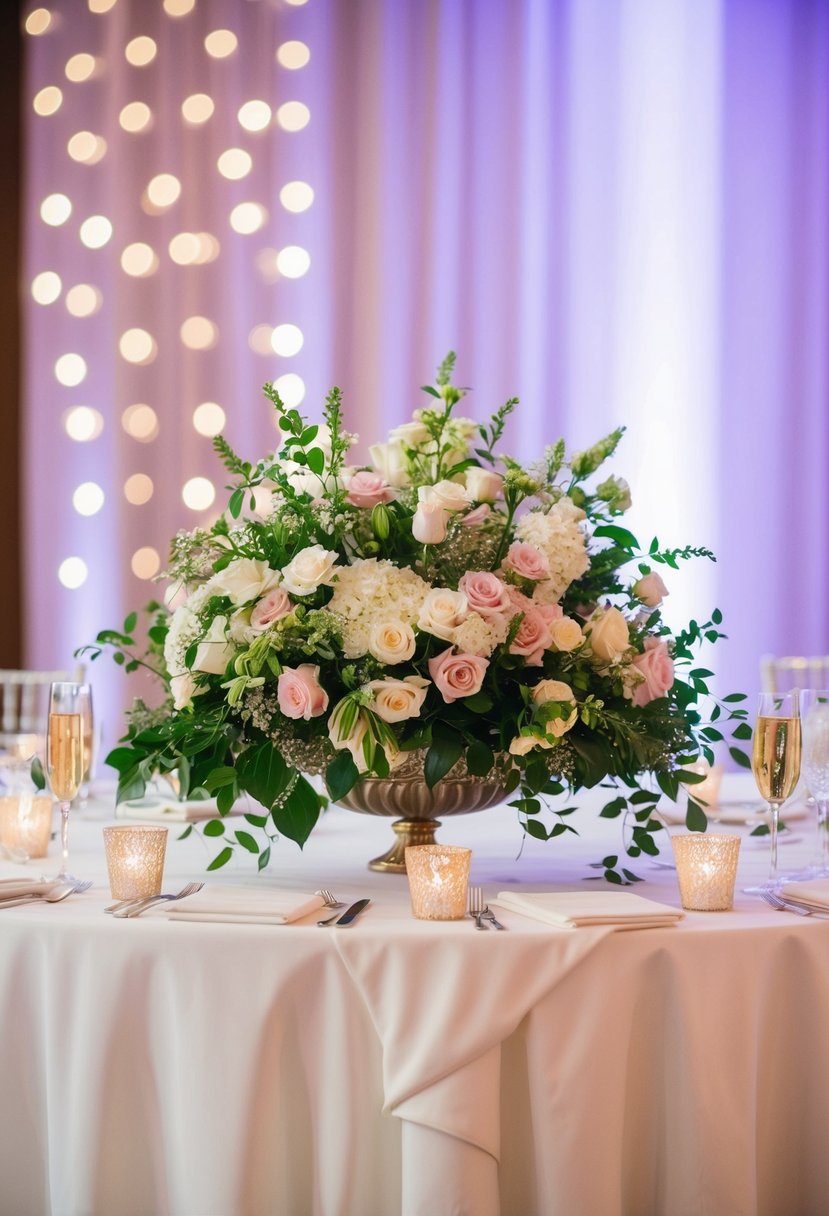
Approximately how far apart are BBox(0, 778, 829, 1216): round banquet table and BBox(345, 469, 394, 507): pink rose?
A: 1.78ft

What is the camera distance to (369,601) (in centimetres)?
154

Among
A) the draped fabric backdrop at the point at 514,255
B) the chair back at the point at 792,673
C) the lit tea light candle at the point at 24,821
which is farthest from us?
the draped fabric backdrop at the point at 514,255

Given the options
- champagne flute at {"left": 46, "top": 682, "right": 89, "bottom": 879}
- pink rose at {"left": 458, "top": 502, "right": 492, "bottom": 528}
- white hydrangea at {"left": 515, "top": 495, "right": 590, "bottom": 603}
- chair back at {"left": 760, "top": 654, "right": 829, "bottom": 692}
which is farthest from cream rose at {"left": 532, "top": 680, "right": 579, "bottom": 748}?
chair back at {"left": 760, "top": 654, "right": 829, "bottom": 692}

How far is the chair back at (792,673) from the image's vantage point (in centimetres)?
373

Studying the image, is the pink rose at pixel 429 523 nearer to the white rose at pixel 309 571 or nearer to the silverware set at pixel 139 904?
the white rose at pixel 309 571

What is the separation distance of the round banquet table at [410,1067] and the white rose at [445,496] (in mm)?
509

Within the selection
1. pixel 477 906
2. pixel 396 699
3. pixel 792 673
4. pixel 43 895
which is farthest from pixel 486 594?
pixel 792 673

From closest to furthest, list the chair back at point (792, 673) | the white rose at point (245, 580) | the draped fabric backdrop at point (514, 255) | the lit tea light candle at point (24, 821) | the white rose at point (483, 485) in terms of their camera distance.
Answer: the white rose at point (245, 580)
the white rose at point (483, 485)
the lit tea light candle at point (24, 821)
the chair back at point (792, 673)
the draped fabric backdrop at point (514, 255)

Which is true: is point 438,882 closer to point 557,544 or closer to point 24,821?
point 557,544

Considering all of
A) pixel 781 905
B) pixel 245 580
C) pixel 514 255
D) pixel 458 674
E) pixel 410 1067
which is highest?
pixel 514 255

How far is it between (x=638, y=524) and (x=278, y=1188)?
357cm

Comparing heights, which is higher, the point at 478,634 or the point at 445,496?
the point at 445,496

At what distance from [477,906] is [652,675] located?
383mm

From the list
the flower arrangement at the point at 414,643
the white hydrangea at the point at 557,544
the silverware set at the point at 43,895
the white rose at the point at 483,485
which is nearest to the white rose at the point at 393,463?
the flower arrangement at the point at 414,643
